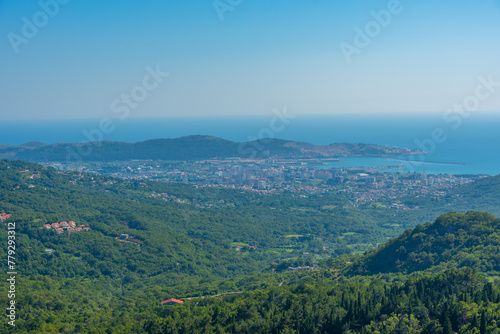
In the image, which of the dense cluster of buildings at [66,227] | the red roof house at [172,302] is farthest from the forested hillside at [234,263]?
the red roof house at [172,302]

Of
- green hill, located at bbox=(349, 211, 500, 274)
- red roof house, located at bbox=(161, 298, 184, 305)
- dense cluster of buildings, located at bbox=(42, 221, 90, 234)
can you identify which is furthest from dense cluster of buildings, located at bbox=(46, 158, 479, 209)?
red roof house, located at bbox=(161, 298, 184, 305)

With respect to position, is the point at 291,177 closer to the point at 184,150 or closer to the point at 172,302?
the point at 184,150

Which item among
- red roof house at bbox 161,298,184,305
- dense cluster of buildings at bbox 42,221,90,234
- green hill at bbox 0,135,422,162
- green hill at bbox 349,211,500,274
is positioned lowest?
red roof house at bbox 161,298,184,305

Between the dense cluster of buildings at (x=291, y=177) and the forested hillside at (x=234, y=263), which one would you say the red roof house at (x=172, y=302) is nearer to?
the forested hillside at (x=234, y=263)

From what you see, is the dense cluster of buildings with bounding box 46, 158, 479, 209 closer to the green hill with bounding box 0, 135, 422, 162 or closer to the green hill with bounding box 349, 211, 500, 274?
the green hill with bounding box 0, 135, 422, 162

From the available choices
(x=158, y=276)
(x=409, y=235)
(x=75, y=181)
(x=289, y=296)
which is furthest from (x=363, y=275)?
(x=75, y=181)
